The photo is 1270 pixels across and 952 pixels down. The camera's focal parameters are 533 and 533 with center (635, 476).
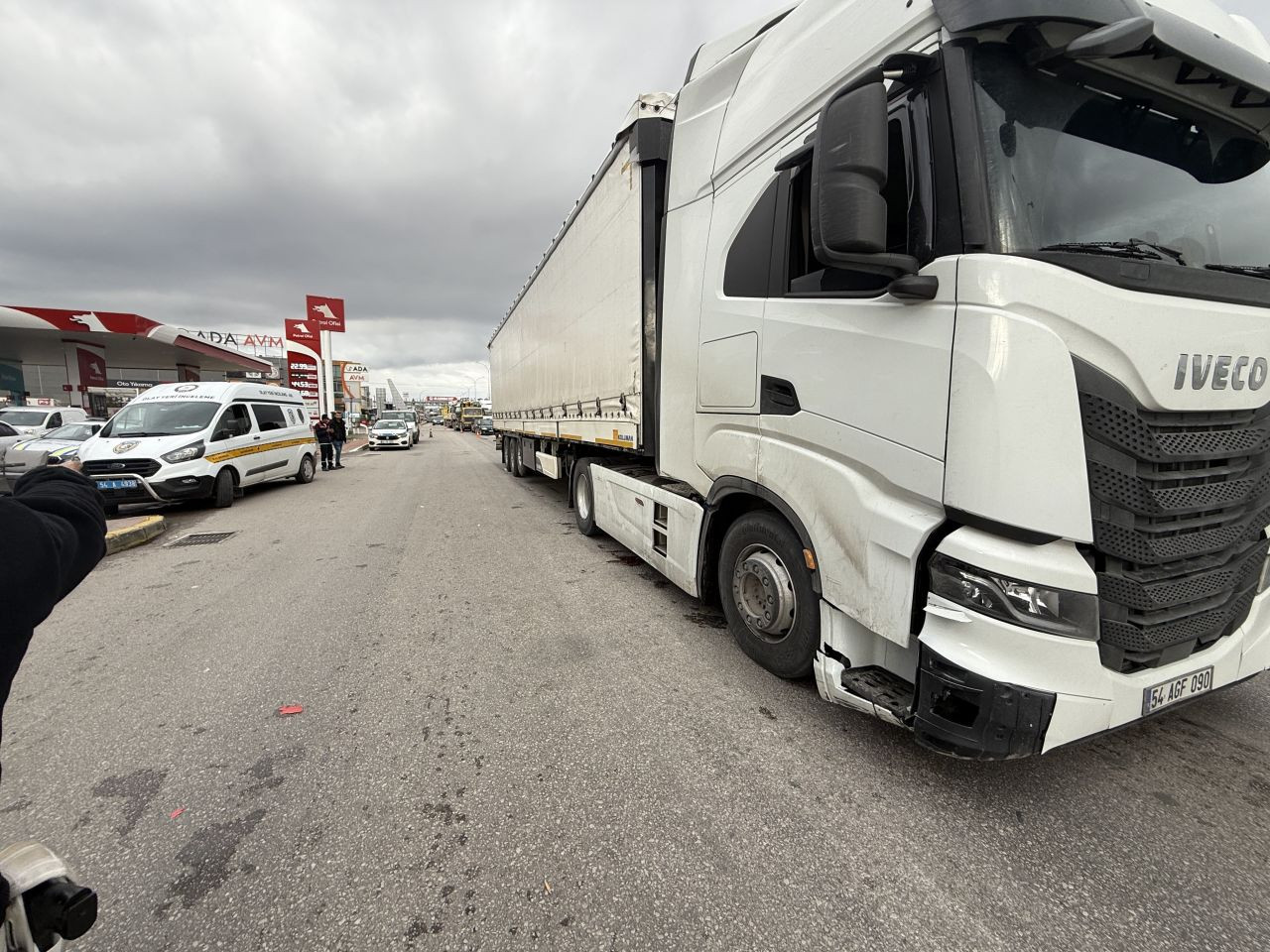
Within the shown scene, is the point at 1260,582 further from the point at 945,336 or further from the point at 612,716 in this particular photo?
the point at 612,716

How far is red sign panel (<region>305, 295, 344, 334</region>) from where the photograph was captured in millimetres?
25122

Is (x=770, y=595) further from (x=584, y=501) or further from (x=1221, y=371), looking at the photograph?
(x=584, y=501)

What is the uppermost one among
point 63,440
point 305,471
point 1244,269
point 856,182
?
point 856,182

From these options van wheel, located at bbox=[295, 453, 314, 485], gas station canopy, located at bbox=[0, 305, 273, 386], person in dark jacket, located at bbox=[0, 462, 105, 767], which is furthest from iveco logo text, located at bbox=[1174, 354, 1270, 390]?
gas station canopy, located at bbox=[0, 305, 273, 386]

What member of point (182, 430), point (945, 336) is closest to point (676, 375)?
point (945, 336)

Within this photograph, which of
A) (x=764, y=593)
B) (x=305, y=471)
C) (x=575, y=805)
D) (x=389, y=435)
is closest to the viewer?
(x=575, y=805)

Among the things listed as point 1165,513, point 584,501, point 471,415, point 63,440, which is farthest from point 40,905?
point 471,415

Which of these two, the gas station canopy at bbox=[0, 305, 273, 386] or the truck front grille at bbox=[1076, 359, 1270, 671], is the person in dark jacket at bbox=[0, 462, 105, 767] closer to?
the truck front grille at bbox=[1076, 359, 1270, 671]

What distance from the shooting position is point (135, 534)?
6.36 m

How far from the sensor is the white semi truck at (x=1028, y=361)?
1743mm

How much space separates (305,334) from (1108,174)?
29040 mm

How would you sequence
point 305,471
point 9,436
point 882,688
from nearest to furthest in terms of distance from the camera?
point 882,688 → point 305,471 → point 9,436

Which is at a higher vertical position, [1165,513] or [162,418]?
[162,418]

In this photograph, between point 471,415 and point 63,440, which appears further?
point 471,415
